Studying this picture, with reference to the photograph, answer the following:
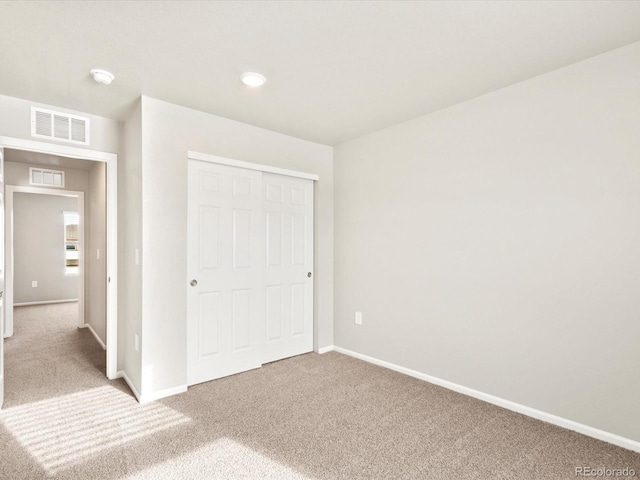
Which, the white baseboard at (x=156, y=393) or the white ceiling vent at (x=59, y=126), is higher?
the white ceiling vent at (x=59, y=126)

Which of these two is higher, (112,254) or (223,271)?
(112,254)

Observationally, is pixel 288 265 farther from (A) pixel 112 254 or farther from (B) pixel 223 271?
(A) pixel 112 254

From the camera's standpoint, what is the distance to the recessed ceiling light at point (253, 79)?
243 cm

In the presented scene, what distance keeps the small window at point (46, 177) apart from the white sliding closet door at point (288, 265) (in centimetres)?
322

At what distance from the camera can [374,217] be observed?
12.2ft

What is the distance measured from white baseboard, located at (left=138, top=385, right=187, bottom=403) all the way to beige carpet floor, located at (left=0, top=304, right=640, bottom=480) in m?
0.06

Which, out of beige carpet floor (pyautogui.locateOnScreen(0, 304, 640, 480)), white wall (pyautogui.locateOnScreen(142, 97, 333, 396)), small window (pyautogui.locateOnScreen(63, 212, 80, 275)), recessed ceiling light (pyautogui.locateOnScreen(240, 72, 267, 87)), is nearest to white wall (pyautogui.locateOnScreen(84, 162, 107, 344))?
beige carpet floor (pyautogui.locateOnScreen(0, 304, 640, 480))

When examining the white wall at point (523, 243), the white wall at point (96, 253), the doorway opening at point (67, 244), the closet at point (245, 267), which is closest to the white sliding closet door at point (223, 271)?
the closet at point (245, 267)

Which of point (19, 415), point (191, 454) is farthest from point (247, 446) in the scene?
point (19, 415)

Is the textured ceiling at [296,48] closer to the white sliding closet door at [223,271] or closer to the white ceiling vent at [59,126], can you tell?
the white ceiling vent at [59,126]

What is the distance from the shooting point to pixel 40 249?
7098 millimetres

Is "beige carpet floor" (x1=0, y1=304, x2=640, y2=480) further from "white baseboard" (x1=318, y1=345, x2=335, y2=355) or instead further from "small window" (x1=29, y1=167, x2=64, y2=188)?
"small window" (x1=29, y1=167, x2=64, y2=188)

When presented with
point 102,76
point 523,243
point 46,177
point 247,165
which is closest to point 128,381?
point 247,165

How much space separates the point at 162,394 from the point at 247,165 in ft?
6.99
